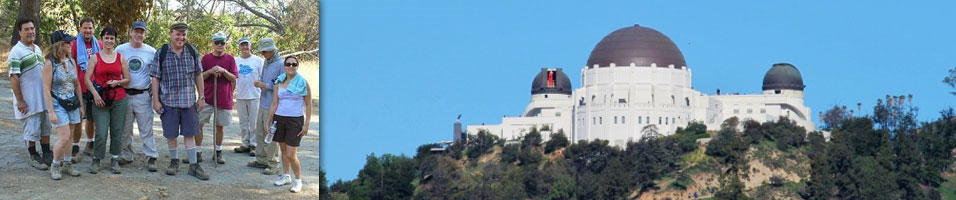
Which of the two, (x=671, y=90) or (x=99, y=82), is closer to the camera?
(x=99, y=82)

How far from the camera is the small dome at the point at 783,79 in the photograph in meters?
70.4

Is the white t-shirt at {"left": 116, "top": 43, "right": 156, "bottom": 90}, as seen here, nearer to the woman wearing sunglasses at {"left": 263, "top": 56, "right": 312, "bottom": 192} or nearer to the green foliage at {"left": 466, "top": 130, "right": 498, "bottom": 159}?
the woman wearing sunglasses at {"left": 263, "top": 56, "right": 312, "bottom": 192}

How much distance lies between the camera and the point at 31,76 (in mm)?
10039

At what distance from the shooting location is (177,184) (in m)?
9.93

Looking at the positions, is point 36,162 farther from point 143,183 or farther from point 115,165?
point 143,183

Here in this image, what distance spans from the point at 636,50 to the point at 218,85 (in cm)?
6230

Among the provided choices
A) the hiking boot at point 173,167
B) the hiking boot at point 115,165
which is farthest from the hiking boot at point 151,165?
the hiking boot at point 115,165

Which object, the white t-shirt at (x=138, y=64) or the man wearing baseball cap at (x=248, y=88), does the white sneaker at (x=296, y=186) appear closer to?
the man wearing baseball cap at (x=248, y=88)

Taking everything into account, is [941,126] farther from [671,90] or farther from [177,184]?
[177,184]

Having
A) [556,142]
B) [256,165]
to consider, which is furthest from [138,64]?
[556,142]

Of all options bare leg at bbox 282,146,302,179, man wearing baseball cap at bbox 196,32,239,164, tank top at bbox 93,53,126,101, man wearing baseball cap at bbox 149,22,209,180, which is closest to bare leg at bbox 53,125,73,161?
tank top at bbox 93,53,126,101

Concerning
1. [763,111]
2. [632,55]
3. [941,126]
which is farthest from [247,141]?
[632,55]

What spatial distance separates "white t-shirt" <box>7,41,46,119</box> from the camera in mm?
9977

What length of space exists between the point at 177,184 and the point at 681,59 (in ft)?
209
